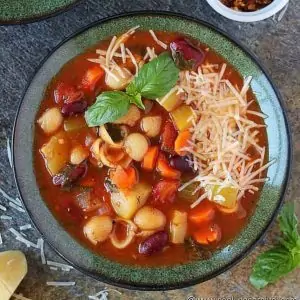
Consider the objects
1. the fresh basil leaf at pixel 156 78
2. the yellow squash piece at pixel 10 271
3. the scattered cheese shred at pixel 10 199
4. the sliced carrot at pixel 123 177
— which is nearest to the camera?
the fresh basil leaf at pixel 156 78

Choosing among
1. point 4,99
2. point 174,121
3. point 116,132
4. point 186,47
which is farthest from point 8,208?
point 186,47

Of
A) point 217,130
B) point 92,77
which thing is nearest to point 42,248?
point 92,77

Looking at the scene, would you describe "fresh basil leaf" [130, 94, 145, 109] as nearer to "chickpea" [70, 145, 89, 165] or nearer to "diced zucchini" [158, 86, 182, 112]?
"diced zucchini" [158, 86, 182, 112]

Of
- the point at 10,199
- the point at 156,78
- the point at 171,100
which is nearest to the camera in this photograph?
the point at 156,78

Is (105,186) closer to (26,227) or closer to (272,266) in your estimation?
(26,227)

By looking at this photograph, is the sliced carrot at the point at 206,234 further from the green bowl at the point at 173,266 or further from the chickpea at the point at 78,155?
the chickpea at the point at 78,155

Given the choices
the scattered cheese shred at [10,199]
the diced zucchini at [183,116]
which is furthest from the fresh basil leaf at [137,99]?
the scattered cheese shred at [10,199]
